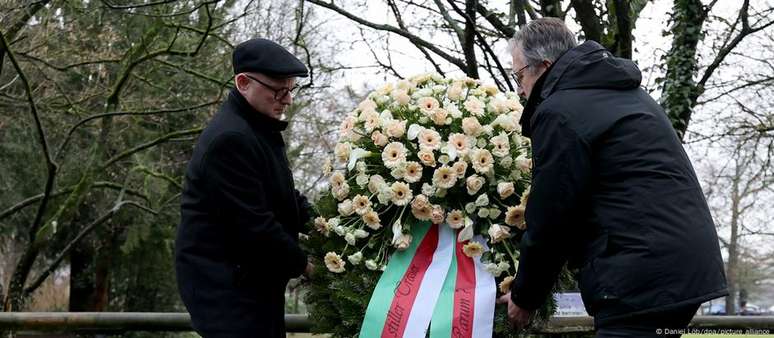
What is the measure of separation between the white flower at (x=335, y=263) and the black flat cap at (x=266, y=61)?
70 centimetres

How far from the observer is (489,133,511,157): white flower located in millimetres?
3438

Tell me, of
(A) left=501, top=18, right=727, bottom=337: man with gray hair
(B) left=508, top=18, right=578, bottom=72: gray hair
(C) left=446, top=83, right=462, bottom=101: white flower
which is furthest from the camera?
(C) left=446, top=83, right=462, bottom=101: white flower

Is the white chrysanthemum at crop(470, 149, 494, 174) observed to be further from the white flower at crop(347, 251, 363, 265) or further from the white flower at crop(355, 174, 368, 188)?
the white flower at crop(347, 251, 363, 265)

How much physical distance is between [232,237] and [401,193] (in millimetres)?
650

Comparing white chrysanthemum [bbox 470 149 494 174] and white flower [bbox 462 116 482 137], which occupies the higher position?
white flower [bbox 462 116 482 137]

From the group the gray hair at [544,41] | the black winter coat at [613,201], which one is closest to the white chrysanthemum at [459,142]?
the gray hair at [544,41]

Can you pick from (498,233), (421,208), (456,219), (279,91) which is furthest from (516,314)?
(279,91)

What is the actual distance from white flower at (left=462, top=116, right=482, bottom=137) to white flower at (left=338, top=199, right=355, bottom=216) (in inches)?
20.8

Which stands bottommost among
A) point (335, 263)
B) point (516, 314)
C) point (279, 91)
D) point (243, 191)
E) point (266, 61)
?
point (516, 314)

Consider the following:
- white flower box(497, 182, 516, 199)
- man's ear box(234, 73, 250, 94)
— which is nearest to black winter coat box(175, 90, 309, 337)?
man's ear box(234, 73, 250, 94)

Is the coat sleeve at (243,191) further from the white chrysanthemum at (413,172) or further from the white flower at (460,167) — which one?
the white flower at (460,167)

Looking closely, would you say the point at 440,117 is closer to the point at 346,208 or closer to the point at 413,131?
the point at 413,131

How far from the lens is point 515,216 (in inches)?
133

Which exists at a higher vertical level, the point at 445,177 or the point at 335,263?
the point at 445,177
